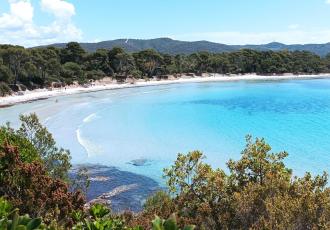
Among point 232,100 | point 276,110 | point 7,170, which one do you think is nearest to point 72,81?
point 232,100

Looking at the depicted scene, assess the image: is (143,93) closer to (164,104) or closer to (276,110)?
(164,104)

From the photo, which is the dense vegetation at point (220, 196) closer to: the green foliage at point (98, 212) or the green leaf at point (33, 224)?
the green foliage at point (98, 212)

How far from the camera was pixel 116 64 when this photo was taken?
12512cm

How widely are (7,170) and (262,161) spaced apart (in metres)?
8.13

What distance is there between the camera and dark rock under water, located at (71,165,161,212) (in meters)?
28.2

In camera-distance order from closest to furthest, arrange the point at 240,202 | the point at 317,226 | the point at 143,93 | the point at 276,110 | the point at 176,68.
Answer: the point at 317,226 < the point at 240,202 < the point at 276,110 < the point at 143,93 < the point at 176,68

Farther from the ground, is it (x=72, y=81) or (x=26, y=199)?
(x=26, y=199)

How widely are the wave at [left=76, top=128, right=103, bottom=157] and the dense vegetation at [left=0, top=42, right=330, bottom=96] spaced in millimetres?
35557

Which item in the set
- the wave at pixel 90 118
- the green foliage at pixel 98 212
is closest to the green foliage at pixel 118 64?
the wave at pixel 90 118

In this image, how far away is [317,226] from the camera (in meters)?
12.2

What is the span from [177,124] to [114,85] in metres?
51.7

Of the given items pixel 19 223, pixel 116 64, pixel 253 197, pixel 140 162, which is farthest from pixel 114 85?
pixel 19 223

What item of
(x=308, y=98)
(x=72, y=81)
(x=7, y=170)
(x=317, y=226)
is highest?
(x=7, y=170)

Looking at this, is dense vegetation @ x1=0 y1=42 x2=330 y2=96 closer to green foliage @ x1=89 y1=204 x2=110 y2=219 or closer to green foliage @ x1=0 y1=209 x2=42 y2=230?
green foliage @ x1=89 y1=204 x2=110 y2=219
